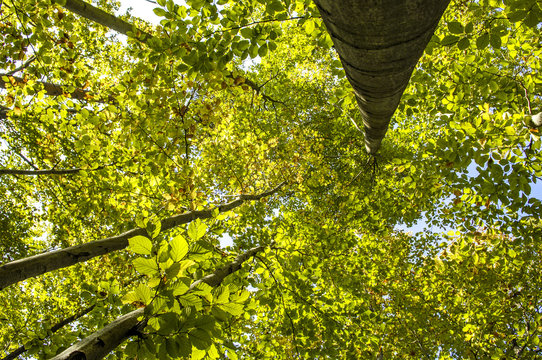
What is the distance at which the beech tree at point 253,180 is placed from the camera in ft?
3.89

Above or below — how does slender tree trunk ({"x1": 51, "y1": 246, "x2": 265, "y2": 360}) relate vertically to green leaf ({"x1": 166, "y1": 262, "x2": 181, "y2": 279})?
below

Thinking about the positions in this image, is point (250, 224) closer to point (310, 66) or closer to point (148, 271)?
point (148, 271)

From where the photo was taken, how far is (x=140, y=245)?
1047 millimetres

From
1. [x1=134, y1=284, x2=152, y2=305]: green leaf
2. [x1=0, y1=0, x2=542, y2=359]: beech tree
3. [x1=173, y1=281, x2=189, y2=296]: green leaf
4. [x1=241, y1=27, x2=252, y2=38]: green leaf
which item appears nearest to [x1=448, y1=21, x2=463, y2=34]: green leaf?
[x1=0, y1=0, x2=542, y2=359]: beech tree

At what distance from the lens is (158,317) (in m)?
1.12

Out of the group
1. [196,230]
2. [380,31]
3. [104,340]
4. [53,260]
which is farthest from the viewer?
[53,260]

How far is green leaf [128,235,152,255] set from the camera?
103cm

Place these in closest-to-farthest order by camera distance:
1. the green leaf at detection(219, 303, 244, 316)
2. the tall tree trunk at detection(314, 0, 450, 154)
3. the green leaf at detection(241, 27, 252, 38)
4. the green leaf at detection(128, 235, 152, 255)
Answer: the tall tree trunk at detection(314, 0, 450, 154)
the green leaf at detection(128, 235, 152, 255)
the green leaf at detection(219, 303, 244, 316)
the green leaf at detection(241, 27, 252, 38)

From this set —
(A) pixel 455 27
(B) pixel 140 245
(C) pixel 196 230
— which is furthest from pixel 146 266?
(A) pixel 455 27

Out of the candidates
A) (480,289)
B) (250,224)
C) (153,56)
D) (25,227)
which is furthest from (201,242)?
(25,227)

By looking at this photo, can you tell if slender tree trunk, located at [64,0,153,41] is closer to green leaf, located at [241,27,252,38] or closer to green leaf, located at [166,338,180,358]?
green leaf, located at [241,27,252,38]

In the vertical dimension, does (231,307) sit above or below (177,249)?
below

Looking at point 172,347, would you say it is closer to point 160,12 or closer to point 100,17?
point 160,12

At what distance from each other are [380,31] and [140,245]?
1.27 m
